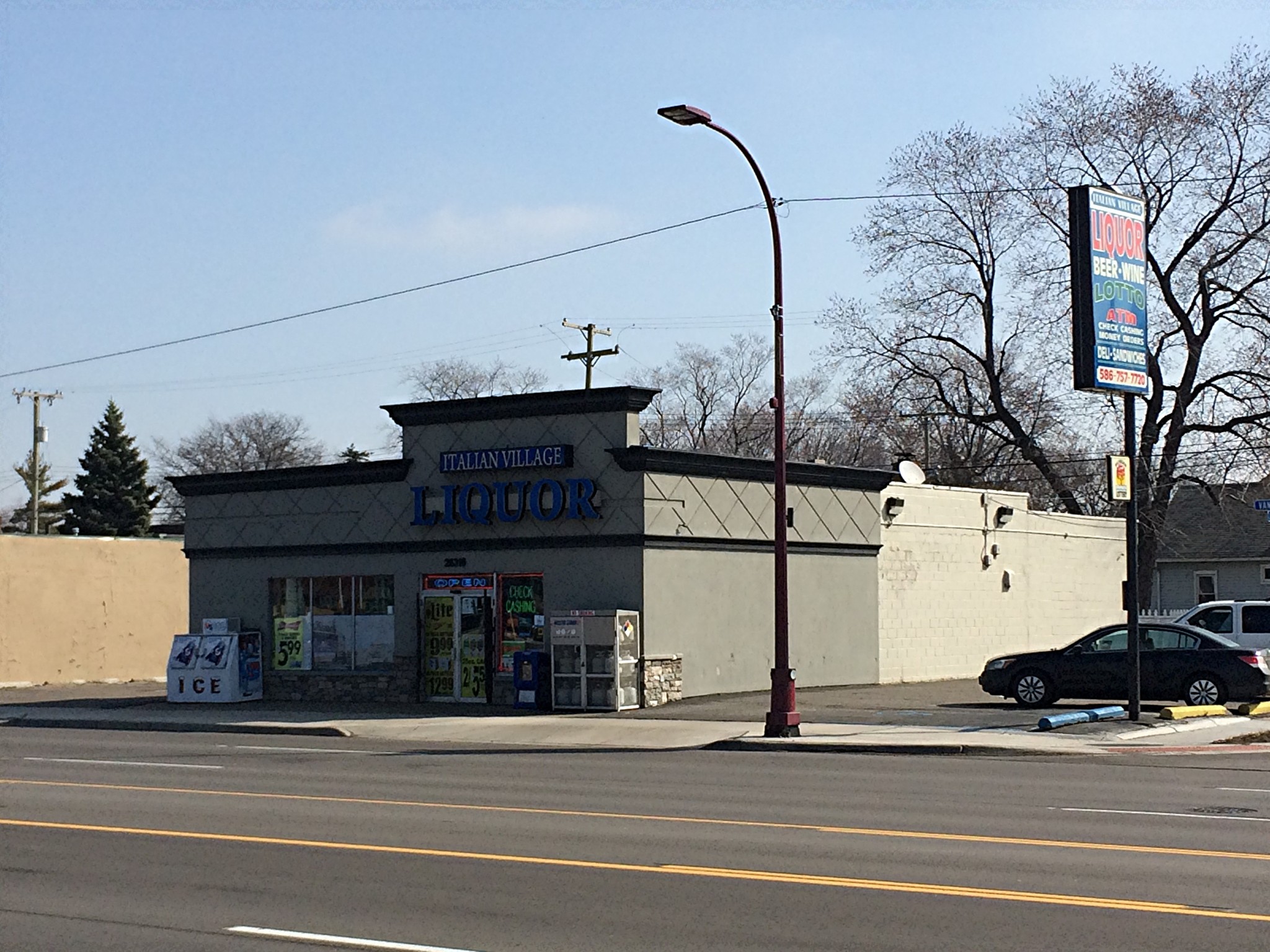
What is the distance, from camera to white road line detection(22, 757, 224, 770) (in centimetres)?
1909

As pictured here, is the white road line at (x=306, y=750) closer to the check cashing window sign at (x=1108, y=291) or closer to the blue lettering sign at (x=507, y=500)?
the blue lettering sign at (x=507, y=500)

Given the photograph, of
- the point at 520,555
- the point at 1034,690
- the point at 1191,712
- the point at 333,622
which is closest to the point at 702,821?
the point at 1191,712

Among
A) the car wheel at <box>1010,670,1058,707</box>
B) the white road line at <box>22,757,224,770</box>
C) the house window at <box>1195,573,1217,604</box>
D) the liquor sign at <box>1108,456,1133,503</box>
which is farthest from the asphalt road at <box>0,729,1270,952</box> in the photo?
the house window at <box>1195,573,1217,604</box>

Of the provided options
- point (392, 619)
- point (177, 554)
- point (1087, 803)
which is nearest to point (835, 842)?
point (1087, 803)

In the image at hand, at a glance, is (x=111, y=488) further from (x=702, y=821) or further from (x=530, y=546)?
(x=702, y=821)

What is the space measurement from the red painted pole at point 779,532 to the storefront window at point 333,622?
10849 mm

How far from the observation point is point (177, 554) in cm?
4531

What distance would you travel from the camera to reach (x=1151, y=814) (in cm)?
1366

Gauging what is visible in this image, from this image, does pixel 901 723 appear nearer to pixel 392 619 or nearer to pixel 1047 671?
pixel 1047 671

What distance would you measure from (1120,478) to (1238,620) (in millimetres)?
9896

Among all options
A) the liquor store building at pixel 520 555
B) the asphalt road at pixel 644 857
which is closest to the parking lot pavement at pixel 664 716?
Result: the liquor store building at pixel 520 555

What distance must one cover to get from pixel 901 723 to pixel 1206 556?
41974mm

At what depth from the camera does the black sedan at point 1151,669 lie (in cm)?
2539

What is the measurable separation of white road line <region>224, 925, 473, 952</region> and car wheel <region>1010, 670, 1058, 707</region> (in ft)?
66.7
